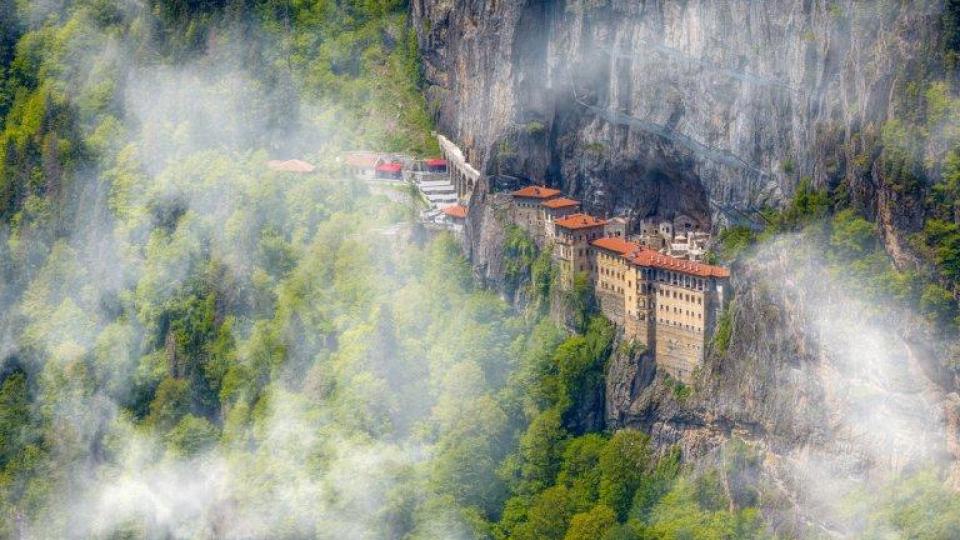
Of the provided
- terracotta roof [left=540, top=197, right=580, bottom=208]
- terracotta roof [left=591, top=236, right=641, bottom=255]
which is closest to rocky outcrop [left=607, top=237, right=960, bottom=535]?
terracotta roof [left=591, top=236, right=641, bottom=255]

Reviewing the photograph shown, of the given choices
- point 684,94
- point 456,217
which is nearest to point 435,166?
point 456,217

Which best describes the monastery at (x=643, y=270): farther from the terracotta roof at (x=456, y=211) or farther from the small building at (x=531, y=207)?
the terracotta roof at (x=456, y=211)

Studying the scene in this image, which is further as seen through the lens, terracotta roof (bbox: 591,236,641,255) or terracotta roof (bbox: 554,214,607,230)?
terracotta roof (bbox: 554,214,607,230)

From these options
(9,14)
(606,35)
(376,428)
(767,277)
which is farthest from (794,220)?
(9,14)

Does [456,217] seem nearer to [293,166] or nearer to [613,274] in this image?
[613,274]

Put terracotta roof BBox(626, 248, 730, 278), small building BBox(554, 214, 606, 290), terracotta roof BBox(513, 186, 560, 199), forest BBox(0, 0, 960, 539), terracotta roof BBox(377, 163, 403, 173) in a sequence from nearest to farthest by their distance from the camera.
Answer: terracotta roof BBox(626, 248, 730, 278), forest BBox(0, 0, 960, 539), small building BBox(554, 214, 606, 290), terracotta roof BBox(513, 186, 560, 199), terracotta roof BBox(377, 163, 403, 173)

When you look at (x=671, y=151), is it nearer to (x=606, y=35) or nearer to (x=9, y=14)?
(x=606, y=35)

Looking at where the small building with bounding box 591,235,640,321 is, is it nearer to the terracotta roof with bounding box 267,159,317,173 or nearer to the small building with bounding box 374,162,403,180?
the small building with bounding box 374,162,403,180
